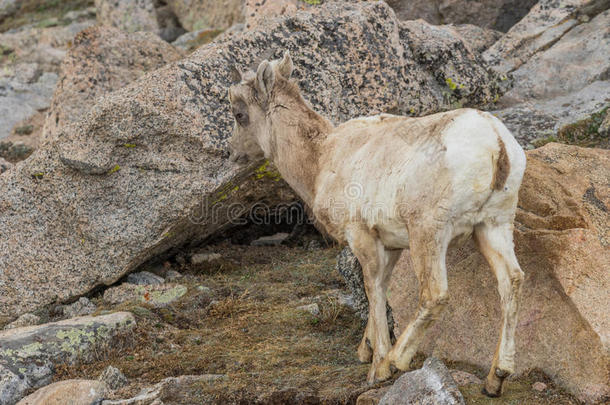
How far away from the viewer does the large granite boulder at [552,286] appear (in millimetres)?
5980

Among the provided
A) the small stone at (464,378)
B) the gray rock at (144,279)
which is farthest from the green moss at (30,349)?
the small stone at (464,378)

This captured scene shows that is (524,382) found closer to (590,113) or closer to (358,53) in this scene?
(358,53)

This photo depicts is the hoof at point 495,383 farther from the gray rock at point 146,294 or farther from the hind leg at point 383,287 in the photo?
the gray rock at point 146,294

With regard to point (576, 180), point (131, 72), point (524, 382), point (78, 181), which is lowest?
point (524, 382)

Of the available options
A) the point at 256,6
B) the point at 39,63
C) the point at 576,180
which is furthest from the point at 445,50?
the point at 39,63

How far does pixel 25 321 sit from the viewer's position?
939 centimetres

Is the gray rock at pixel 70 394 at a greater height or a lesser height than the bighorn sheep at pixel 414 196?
lesser

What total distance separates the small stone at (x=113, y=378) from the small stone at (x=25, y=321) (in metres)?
2.75

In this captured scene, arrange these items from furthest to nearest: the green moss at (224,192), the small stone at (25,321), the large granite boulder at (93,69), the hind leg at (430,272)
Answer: the large granite boulder at (93,69) → the green moss at (224,192) → the small stone at (25,321) → the hind leg at (430,272)

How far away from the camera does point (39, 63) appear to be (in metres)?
23.7

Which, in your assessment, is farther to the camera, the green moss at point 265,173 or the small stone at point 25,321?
the green moss at point 265,173

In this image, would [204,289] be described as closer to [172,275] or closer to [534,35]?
[172,275]

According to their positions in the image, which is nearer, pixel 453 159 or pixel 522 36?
pixel 453 159

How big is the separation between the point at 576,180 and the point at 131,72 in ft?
31.5
